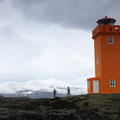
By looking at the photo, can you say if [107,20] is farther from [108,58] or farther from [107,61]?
[107,61]

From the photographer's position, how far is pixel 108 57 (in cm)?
4234


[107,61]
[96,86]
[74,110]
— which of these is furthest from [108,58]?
[74,110]

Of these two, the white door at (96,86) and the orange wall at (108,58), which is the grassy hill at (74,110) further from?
the white door at (96,86)

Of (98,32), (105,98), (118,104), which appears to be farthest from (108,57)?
(118,104)

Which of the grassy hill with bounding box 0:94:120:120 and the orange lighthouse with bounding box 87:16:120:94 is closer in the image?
the grassy hill with bounding box 0:94:120:120

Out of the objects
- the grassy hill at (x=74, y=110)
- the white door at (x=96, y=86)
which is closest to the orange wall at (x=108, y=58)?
the white door at (x=96, y=86)

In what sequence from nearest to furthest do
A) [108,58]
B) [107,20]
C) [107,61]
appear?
[107,61], [108,58], [107,20]

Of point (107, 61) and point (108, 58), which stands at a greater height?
point (108, 58)

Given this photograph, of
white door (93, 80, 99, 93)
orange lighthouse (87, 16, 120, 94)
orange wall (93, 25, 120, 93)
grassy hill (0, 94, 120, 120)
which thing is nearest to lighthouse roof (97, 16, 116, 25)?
orange lighthouse (87, 16, 120, 94)

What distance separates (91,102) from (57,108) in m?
4.95

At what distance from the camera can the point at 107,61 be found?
4222 centimetres

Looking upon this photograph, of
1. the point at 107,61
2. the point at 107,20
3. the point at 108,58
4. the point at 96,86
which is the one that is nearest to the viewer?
the point at 107,61

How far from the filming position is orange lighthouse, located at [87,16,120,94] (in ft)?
138

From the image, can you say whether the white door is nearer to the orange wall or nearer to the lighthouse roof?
the orange wall
